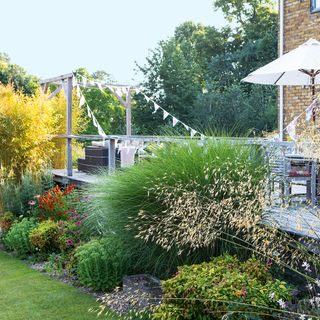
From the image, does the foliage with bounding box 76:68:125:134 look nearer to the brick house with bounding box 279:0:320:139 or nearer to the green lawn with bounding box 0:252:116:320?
the brick house with bounding box 279:0:320:139

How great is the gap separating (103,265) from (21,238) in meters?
2.47

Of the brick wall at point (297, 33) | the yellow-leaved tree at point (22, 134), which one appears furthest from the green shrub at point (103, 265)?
the brick wall at point (297, 33)

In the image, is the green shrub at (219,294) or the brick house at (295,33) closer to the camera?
the green shrub at (219,294)

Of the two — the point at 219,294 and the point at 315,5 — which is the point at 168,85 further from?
the point at 219,294

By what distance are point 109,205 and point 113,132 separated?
2118 centimetres

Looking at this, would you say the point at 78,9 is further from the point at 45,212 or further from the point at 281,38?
the point at 45,212

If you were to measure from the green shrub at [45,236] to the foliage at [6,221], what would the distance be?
138cm

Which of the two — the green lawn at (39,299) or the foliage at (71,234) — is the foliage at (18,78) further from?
the green lawn at (39,299)

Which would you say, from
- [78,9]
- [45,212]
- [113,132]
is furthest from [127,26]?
[45,212]

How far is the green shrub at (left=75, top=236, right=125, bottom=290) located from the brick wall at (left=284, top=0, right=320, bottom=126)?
606 cm

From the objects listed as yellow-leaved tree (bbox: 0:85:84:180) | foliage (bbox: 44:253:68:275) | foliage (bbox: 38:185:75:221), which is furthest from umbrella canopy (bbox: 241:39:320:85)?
yellow-leaved tree (bbox: 0:85:84:180)

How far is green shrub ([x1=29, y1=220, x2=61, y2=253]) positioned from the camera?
23.5 ft

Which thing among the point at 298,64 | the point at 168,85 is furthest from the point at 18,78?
the point at 298,64

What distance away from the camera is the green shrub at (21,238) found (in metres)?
7.57
